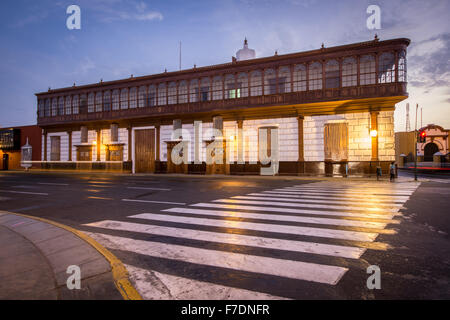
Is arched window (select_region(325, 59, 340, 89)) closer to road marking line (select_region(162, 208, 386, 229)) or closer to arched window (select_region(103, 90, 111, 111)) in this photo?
road marking line (select_region(162, 208, 386, 229))

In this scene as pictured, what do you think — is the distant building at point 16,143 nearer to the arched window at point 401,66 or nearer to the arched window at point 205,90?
the arched window at point 205,90

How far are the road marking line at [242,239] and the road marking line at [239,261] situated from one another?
1.80 feet

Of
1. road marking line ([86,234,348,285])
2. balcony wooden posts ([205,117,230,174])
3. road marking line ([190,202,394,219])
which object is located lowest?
road marking line ([190,202,394,219])

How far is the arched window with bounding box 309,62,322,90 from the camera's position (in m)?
21.2

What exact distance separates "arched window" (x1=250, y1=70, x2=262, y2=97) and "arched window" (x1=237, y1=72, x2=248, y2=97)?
1.67ft

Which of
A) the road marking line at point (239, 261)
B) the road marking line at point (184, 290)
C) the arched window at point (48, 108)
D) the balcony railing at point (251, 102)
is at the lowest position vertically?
the road marking line at point (239, 261)

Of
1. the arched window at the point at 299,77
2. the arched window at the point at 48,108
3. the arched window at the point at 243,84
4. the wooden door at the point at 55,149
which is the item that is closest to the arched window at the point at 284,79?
the arched window at the point at 299,77

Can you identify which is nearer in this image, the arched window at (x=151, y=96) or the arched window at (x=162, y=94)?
the arched window at (x=162, y=94)

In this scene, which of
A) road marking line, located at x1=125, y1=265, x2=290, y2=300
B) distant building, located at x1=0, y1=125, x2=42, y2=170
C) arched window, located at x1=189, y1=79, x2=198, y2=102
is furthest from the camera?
distant building, located at x1=0, y1=125, x2=42, y2=170

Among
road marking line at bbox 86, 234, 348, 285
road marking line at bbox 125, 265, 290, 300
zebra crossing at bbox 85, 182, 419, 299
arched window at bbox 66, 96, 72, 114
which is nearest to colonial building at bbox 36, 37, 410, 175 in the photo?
arched window at bbox 66, 96, 72, 114

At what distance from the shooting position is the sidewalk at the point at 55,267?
8.95 feet

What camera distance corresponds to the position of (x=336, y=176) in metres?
20.5
